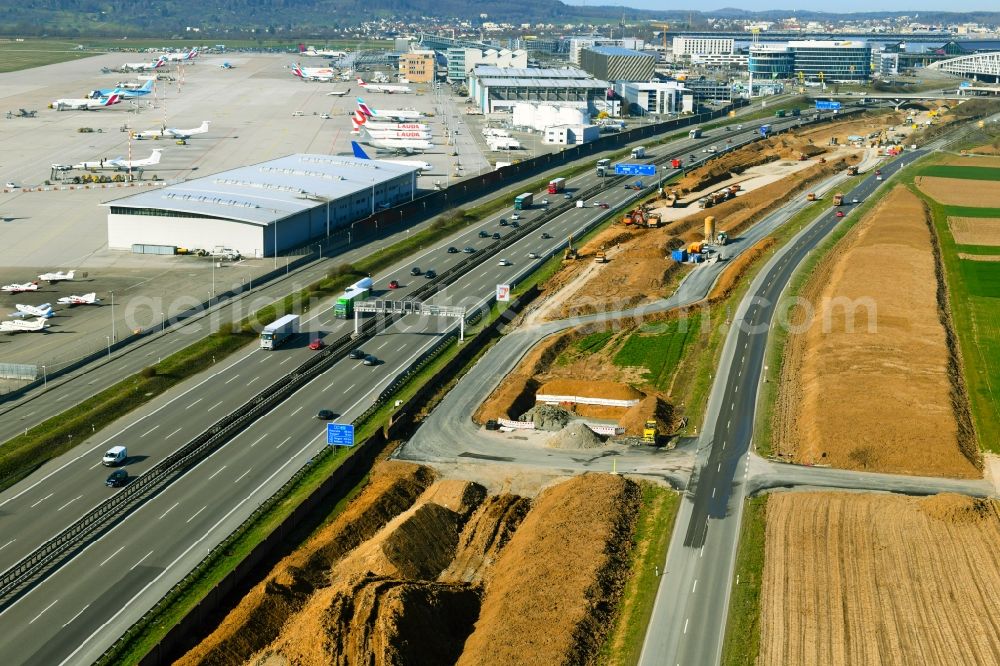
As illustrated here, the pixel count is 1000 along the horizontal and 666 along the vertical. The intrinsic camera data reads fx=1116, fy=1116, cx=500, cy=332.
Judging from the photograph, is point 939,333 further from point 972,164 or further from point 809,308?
point 972,164

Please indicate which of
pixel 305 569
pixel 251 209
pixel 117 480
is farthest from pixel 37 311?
pixel 305 569

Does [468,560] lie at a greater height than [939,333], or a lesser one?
lesser

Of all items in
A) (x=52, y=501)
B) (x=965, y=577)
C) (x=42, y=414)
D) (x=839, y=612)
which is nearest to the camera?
(x=839, y=612)

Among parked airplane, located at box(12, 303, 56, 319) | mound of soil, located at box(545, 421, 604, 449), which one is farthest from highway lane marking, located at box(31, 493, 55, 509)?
parked airplane, located at box(12, 303, 56, 319)

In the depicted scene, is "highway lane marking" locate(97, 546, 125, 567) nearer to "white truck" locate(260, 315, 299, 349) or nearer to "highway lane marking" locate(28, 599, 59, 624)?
"highway lane marking" locate(28, 599, 59, 624)

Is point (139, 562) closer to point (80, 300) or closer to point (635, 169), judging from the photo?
point (80, 300)

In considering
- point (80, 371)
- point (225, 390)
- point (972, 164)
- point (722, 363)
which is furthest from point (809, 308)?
point (972, 164)
